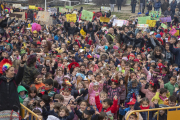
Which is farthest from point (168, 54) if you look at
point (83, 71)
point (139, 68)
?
point (83, 71)

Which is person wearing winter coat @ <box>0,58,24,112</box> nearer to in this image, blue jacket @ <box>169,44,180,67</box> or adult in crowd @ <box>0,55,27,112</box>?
adult in crowd @ <box>0,55,27,112</box>

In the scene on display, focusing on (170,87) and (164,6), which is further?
(164,6)

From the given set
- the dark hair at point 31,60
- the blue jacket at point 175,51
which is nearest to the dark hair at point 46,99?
the dark hair at point 31,60

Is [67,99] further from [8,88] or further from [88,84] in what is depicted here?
[8,88]

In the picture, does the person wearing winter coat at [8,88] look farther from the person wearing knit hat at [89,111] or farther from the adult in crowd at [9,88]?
the person wearing knit hat at [89,111]

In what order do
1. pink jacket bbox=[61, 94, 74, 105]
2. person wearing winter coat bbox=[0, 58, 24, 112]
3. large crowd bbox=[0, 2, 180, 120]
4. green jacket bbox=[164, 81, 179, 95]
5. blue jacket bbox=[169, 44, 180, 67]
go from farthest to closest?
blue jacket bbox=[169, 44, 180, 67], green jacket bbox=[164, 81, 179, 95], pink jacket bbox=[61, 94, 74, 105], large crowd bbox=[0, 2, 180, 120], person wearing winter coat bbox=[0, 58, 24, 112]

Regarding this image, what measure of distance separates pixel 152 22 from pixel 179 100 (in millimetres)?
9337

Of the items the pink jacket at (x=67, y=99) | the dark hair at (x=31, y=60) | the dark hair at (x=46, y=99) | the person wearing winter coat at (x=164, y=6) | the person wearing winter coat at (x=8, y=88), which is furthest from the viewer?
the person wearing winter coat at (x=164, y=6)

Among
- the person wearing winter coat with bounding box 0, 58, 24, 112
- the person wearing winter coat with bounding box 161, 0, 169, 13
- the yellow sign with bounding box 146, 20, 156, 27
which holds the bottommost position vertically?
the person wearing winter coat with bounding box 0, 58, 24, 112

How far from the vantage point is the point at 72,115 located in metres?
5.04

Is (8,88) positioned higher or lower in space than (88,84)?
higher

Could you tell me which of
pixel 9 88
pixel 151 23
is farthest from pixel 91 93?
pixel 151 23

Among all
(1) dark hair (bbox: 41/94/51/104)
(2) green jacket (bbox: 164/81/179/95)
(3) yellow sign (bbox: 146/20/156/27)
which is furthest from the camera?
(3) yellow sign (bbox: 146/20/156/27)

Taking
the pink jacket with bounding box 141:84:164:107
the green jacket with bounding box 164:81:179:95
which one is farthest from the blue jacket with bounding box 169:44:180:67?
the pink jacket with bounding box 141:84:164:107
